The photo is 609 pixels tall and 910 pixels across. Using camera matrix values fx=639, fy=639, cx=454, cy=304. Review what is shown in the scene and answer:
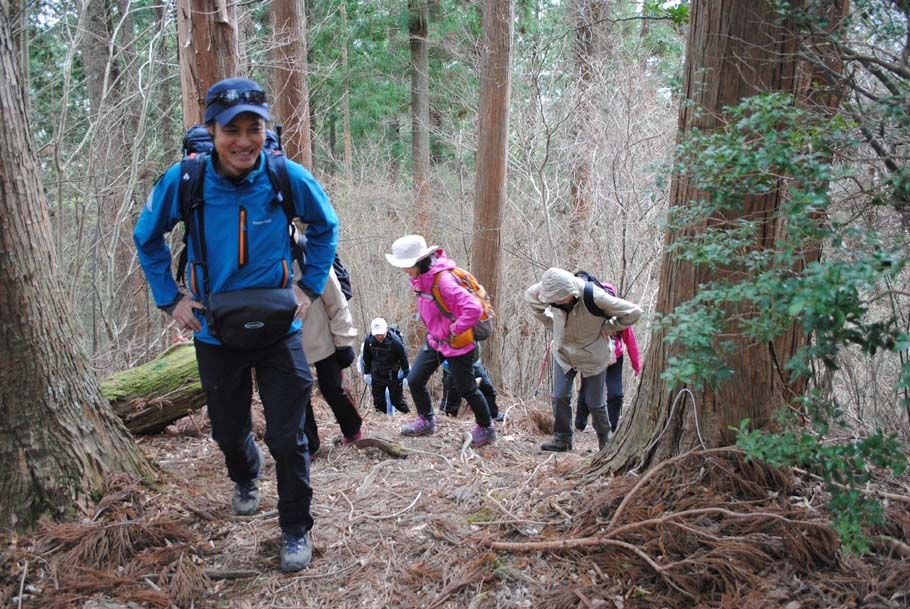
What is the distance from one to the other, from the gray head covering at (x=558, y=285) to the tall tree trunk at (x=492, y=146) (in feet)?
15.9

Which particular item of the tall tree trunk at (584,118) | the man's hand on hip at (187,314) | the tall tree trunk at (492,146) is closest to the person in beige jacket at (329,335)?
the man's hand on hip at (187,314)

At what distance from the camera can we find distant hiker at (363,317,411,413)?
7.31 meters

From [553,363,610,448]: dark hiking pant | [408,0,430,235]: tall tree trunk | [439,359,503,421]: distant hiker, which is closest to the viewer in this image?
[553,363,610,448]: dark hiking pant

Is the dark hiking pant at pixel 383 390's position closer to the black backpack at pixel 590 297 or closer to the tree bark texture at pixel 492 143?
the black backpack at pixel 590 297

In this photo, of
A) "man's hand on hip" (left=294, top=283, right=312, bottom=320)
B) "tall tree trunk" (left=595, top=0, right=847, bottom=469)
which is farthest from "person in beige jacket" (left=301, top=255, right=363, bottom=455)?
"tall tree trunk" (left=595, top=0, right=847, bottom=469)

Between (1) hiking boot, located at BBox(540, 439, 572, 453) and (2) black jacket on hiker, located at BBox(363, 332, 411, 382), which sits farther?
(2) black jacket on hiker, located at BBox(363, 332, 411, 382)

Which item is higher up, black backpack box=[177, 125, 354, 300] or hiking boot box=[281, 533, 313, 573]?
black backpack box=[177, 125, 354, 300]

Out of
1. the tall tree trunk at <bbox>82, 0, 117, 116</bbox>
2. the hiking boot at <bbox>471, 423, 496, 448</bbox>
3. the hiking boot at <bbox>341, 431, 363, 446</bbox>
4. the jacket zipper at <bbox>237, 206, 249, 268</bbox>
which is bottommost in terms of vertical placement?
the hiking boot at <bbox>471, 423, 496, 448</bbox>

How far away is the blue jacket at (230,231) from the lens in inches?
114

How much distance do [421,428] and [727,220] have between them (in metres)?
3.57

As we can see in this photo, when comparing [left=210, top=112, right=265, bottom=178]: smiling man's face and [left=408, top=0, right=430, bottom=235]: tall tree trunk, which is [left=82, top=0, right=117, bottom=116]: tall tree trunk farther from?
[left=210, top=112, right=265, bottom=178]: smiling man's face

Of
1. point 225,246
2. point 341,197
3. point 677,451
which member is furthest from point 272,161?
point 341,197

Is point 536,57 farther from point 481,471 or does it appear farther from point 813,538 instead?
point 813,538

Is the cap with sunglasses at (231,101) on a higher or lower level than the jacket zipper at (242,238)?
higher
